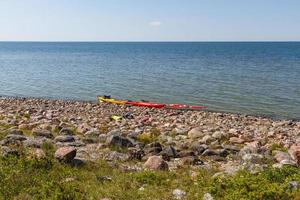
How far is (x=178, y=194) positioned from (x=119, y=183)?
53.7 inches

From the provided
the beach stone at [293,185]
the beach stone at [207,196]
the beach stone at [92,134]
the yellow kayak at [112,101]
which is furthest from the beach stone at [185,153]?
the yellow kayak at [112,101]

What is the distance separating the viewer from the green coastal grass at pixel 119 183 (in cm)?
794

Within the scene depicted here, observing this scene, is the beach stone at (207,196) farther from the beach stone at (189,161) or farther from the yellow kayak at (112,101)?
the yellow kayak at (112,101)

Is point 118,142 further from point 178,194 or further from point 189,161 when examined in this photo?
point 178,194

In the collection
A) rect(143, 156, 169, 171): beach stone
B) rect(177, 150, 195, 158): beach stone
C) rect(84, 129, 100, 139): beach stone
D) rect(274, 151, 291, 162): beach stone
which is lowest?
rect(84, 129, 100, 139): beach stone

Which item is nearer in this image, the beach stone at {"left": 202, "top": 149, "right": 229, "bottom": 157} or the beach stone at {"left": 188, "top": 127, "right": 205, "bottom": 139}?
the beach stone at {"left": 202, "top": 149, "right": 229, "bottom": 157}

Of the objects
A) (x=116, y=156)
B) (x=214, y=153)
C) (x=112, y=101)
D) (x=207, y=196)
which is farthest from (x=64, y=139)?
(x=112, y=101)

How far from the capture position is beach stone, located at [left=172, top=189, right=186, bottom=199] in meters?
8.48

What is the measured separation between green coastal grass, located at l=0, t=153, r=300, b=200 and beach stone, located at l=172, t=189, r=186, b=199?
4.5 inches

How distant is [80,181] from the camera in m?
→ 9.18

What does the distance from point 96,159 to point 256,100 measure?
86.3 feet

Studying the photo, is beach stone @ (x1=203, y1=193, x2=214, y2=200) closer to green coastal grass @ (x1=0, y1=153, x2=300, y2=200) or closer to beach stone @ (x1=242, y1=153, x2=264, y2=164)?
green coastal grass @ (x1=0, y1=153, x2=300, y2=200)

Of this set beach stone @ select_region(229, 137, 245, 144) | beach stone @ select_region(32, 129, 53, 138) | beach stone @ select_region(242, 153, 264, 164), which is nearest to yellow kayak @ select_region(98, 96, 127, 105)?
beach stone @ select_region(229, 137, 245, 144)

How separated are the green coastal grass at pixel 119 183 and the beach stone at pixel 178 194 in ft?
0.38
